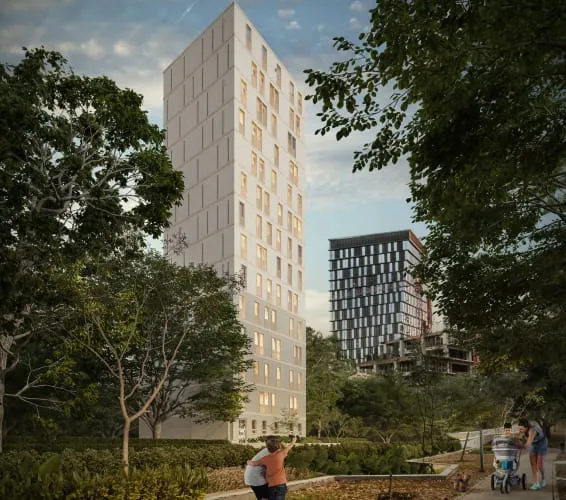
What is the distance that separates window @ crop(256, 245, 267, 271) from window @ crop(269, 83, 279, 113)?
1437 centimetres

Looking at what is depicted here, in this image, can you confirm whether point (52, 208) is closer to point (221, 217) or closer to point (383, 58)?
point (383, 58)

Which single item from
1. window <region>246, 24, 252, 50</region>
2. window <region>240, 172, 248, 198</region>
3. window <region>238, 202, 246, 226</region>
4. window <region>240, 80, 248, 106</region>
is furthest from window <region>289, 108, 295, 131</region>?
window <region>238, 202, 246, 226</region>

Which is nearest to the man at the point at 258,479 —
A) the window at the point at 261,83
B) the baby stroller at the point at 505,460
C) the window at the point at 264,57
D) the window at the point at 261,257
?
the baby stroller at the point at 505,460

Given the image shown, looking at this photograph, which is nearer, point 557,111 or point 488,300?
point 557,111

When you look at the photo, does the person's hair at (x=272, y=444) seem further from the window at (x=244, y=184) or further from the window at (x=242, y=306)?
the window at (x=244, y=184)

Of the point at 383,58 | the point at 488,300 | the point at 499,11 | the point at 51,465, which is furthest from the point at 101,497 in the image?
the point at 488,300

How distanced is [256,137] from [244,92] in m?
4.09

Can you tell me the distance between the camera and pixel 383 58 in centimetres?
1061

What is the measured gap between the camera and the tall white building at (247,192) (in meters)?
62.8

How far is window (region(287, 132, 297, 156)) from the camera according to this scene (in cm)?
7469

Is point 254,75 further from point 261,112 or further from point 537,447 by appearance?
point 537,447

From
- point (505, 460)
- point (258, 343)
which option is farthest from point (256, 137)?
point (505, 460)

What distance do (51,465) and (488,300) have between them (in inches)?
517

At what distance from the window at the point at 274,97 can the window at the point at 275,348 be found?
21.9 meters
